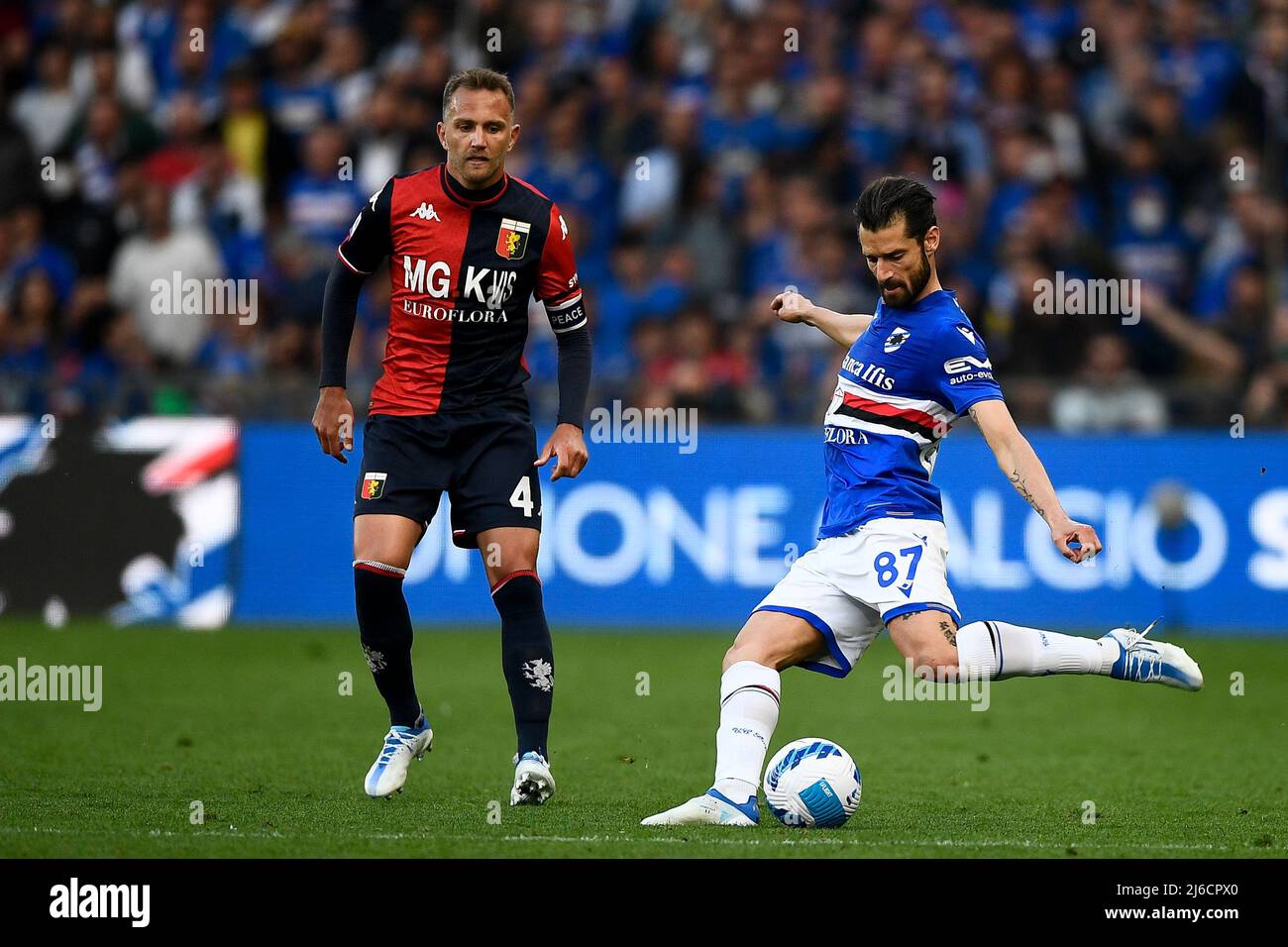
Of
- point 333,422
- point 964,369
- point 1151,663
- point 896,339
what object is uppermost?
point 896,339

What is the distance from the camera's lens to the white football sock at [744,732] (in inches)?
246

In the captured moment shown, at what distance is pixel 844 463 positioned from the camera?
655 cm

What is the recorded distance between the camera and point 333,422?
6973 mm

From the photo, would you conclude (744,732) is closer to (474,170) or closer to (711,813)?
(711,813)

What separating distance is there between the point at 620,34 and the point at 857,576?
1096 centimetres

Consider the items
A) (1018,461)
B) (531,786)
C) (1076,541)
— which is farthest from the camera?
(531,786)

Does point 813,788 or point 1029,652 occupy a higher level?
point 1029,652

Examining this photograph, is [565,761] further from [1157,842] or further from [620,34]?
[620,34]

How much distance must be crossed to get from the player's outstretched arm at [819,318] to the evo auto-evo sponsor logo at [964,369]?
723 millimetres

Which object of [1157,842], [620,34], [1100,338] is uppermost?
[620,34]

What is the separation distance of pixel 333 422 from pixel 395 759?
1246 millimetres

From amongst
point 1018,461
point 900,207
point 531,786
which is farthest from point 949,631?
point 531,786
